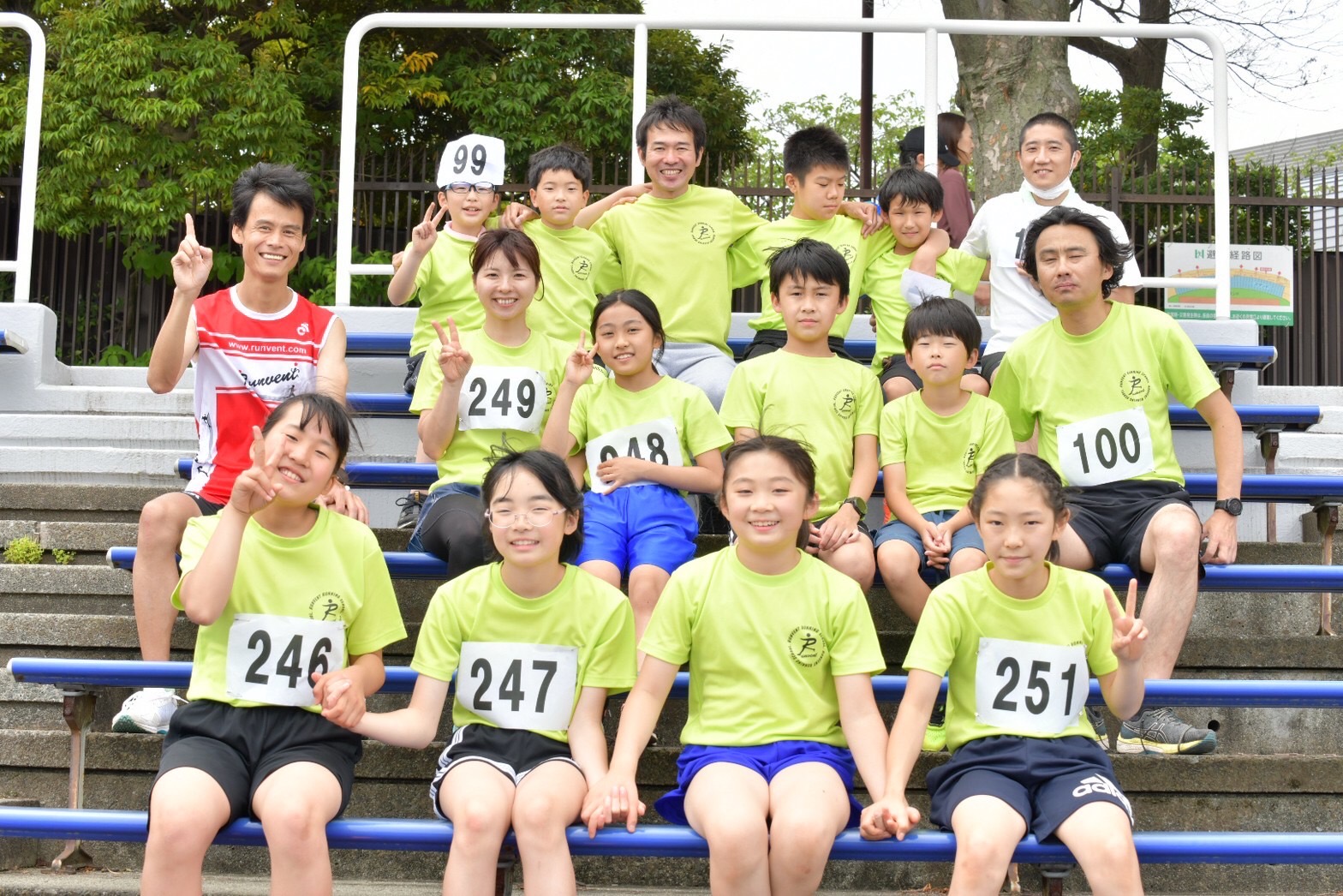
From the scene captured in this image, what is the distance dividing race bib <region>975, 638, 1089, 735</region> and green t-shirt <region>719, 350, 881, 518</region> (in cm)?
102

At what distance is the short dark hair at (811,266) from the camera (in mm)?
3891

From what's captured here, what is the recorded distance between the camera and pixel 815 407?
12.8ft

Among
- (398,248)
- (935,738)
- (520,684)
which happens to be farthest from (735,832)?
(398,248)

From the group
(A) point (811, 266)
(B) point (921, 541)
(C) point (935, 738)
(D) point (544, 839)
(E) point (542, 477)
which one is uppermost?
(A) point (811, 266)

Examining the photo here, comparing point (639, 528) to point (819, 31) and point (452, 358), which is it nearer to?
point (452, 358)

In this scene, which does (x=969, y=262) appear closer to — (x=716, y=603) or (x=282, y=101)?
(x=716, y=603)

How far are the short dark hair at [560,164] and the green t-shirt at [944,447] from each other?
1.66 meters

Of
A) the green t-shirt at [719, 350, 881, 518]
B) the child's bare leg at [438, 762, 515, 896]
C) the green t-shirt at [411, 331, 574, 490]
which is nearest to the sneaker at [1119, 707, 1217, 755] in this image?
the green t-shirt at [719, 350, 881, 518]

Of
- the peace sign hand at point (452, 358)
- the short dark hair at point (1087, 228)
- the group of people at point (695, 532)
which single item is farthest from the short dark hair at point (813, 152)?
the peace sign hand at point (452, 358)

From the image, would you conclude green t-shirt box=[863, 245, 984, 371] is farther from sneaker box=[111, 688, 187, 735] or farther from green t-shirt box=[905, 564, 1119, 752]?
sneaker box=[111, 688, 187, 735]

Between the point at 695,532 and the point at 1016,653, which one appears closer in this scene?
the point at 1016,653

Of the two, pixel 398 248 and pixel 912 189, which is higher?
pixel 398 248

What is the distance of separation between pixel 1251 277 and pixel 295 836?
8.74 metres

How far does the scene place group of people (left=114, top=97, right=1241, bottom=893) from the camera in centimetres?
276
